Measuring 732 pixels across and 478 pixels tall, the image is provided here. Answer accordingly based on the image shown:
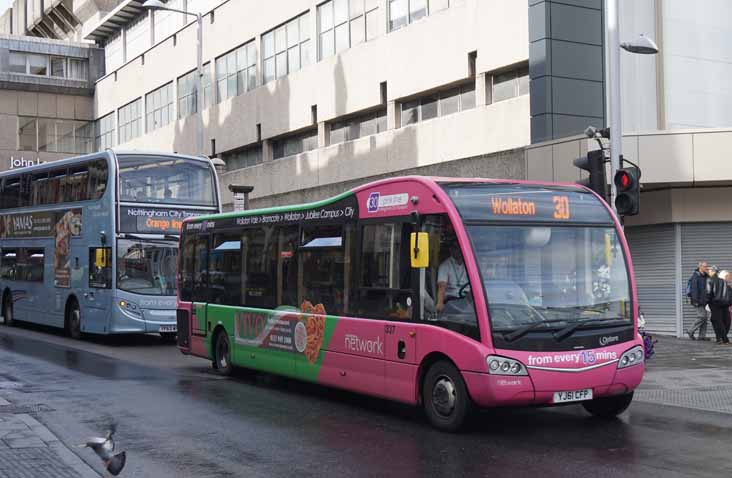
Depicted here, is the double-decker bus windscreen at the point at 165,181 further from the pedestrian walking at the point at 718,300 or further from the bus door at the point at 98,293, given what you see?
the pedestrian walking at the point at 718,300

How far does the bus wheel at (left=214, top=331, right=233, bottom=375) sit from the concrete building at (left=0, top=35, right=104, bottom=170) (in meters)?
42.6

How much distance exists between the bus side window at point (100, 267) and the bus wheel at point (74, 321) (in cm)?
122

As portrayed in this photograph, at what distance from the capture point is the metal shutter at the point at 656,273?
22281mm

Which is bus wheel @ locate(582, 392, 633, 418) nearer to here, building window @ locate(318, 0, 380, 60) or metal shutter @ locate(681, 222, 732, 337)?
metal shutter @ locate(681, 222, 732, 337)

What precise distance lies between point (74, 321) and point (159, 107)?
23.4 meters

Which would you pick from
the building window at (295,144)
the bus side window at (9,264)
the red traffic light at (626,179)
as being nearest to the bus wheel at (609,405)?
the red traffic light at (626,179)

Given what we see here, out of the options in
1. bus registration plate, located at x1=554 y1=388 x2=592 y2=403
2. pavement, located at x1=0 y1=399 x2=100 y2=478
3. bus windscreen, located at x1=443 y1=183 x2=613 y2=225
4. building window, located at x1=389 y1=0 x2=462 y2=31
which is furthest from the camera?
building window, located at x1=389 y1=0 x2=462 y2=31

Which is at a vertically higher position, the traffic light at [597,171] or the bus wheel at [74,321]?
the traffic light at [597,171]

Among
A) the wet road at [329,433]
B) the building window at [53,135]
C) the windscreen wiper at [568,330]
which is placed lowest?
the wet road at [329,433]

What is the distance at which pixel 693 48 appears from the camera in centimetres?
2258

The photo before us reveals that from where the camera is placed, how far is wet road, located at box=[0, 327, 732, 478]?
26.6ft

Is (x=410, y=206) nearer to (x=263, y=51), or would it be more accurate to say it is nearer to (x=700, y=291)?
(x=700, y=291)

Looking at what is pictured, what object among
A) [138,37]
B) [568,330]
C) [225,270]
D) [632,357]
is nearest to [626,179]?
[632,357]

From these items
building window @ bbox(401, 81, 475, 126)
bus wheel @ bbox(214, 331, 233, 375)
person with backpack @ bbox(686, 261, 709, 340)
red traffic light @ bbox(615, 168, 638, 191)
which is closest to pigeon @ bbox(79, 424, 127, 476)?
bus wheel @ bbox(214, 331, 233, 375)
